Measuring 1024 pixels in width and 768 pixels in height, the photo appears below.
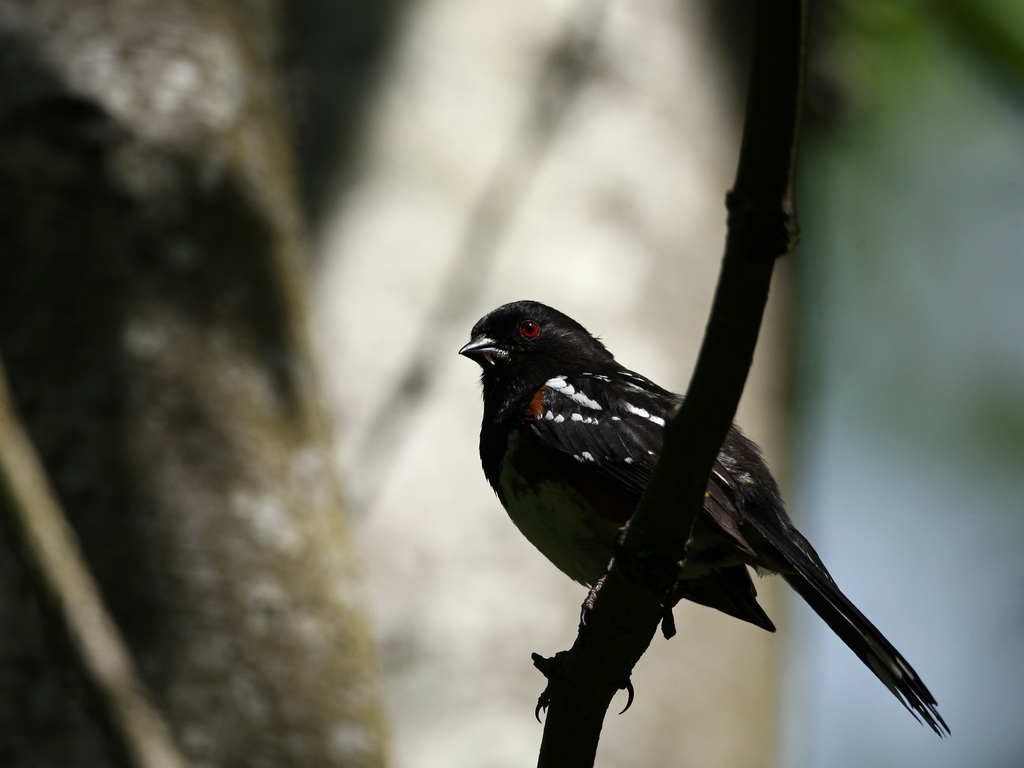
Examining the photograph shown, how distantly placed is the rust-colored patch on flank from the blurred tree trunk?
65 cm

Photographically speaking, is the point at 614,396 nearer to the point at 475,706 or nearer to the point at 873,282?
the point at 475,706

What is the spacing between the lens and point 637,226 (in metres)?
4.62

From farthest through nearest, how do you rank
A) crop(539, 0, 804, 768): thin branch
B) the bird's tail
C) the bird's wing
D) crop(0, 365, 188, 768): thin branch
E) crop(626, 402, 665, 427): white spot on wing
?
1. crop(626, 402, 665, 427): white spot on wing
2. the bird's wing
3. the bird's tail
4. crop(0, 365, 188, 768): thin branch
5. crop(539, 0, 804, 768): thin branch

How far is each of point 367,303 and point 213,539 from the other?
1.68 m

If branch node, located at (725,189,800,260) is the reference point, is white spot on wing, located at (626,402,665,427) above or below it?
above

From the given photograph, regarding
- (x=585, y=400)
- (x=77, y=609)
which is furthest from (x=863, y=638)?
(x=77, y=609)

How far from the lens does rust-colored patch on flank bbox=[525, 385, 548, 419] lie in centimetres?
296

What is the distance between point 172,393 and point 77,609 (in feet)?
3.40

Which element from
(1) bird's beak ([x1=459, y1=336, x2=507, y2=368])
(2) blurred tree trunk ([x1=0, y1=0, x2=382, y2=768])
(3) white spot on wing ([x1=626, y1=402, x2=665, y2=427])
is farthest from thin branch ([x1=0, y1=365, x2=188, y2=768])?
(1) bird's beak ([x1=459, y1=336, x2=507, y2=368])

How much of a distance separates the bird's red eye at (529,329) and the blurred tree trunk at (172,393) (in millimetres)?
677

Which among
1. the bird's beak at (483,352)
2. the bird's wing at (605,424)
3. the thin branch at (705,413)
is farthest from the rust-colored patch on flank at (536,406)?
the thin branch at (705,413)

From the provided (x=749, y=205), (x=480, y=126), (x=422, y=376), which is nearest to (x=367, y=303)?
→ (x=422, y=376)

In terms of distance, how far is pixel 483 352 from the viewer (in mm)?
3438

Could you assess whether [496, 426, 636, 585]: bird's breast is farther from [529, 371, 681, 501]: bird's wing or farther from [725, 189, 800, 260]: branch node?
[725, 189, 800, 260]: branch node
